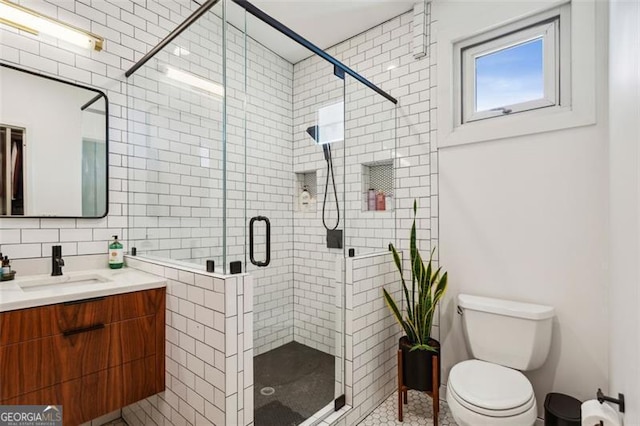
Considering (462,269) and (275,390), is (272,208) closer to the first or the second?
(275,390)

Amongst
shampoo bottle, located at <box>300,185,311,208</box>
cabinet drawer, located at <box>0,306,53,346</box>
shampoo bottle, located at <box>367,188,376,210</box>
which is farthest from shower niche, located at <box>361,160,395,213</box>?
cabinet drawer, located at <box>0,306,53,346</box>

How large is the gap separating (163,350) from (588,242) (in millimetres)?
2511

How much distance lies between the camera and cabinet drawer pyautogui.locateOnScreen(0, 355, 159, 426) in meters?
1.37

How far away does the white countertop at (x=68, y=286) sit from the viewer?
4.32ft

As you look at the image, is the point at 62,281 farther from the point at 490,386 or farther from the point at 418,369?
the point at 490,386

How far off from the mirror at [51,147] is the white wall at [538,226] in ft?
7.91

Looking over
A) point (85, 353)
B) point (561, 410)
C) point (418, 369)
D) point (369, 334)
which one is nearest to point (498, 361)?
point (561, 410)

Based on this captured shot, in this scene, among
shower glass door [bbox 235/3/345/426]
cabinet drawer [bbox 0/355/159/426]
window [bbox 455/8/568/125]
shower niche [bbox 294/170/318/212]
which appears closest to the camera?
cabinet drawer [bbox 0/355/159/426]

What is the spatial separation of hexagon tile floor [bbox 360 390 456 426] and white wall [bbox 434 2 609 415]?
0.93 ft

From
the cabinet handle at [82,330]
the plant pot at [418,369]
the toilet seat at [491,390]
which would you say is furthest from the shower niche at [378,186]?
the cabinet handle at [82,330]

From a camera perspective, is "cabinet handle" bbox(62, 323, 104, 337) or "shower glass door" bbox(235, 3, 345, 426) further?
"shower glass door" bbox(235, 3, 345, 426)

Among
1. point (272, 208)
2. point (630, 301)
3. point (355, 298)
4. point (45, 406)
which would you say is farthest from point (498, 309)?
point (45, 406)

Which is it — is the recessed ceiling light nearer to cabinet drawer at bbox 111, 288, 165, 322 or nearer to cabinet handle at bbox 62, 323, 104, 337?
cabinet drawer at bbox 111, 288, 165, 322

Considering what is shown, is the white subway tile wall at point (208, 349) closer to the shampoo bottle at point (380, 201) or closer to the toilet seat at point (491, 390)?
the toilet seat at point (491, 390)
